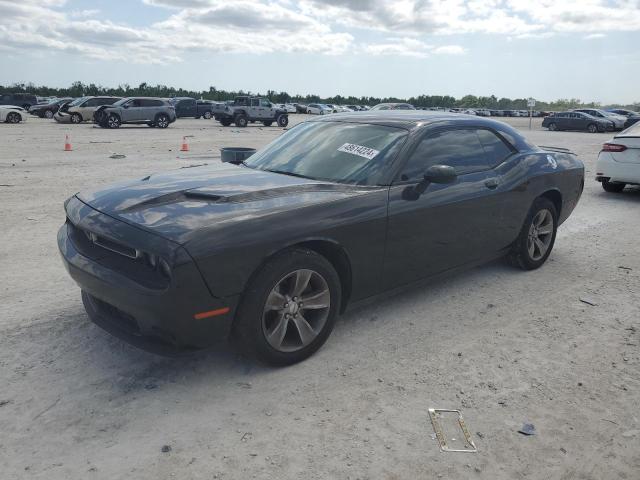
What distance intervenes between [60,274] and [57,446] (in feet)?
8.84

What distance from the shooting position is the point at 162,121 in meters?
29.4

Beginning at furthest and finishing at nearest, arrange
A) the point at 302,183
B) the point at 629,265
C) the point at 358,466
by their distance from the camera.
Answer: the point at 629,265, the point at 302,183, the point at 358,466

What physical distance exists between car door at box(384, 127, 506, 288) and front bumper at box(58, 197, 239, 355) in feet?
4.69

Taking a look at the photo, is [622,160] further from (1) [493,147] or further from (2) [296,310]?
(2) [296,310]

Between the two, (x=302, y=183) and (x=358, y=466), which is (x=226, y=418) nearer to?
(x=358, y=466)

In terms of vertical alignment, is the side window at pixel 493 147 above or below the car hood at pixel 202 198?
above

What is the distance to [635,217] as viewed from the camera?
820cm

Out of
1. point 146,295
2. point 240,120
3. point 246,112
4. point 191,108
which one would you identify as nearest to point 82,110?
point 240,120

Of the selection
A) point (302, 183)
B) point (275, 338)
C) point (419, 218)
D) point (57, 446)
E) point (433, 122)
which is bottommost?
point (57, 446)

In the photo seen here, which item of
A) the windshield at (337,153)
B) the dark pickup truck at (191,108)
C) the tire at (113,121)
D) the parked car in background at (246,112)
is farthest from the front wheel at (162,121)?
the windshield at (337,153)

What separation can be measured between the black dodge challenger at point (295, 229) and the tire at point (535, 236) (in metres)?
0.21

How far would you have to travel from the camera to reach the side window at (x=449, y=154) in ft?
13.4

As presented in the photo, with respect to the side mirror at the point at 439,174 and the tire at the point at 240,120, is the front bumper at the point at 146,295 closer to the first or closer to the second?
the side mirror at the point at 439,174

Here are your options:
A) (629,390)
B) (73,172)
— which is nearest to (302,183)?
(629,390)
